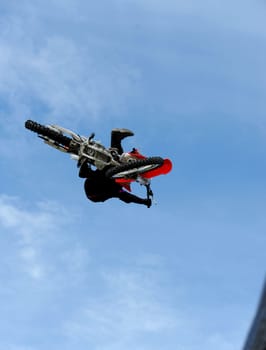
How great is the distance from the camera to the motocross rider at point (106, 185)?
1230 inches

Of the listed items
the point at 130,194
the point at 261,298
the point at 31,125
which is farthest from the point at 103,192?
the point at 261,298

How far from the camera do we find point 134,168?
2992 centimetres

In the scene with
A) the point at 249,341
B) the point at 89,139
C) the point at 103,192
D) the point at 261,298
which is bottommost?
the point at 249,341

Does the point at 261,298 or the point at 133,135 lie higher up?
the point at 133,135

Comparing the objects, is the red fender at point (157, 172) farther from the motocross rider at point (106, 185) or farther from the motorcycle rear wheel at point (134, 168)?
the motocross rider at point (106, 185)

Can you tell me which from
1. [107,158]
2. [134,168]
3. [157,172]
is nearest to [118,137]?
[107,158]

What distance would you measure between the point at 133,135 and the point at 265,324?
2347 cm

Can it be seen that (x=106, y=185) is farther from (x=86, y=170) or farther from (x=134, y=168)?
(x=134, y=168)

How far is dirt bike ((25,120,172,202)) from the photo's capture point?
29.9 metres

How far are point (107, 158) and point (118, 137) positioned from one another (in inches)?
52.9

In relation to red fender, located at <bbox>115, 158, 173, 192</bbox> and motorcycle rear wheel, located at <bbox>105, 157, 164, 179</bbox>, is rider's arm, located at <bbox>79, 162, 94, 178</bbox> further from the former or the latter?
red fender, located at <bbox>115, 158, 173, 192</bbox>

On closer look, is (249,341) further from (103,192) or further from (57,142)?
(57,142)

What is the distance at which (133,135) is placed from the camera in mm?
32094

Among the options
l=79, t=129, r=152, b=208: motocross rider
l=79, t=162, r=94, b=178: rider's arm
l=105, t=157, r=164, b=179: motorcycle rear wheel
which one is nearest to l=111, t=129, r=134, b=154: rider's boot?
l=79, t=129, r=152, b=208: motocross rider
